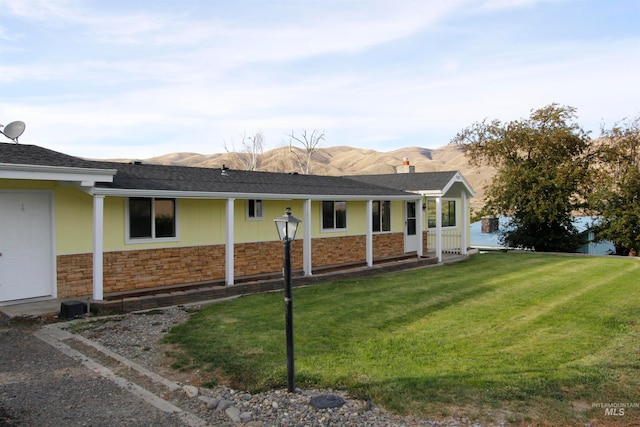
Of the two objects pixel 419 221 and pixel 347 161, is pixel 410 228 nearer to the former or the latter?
pixel 419 221

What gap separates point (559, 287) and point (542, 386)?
768cm

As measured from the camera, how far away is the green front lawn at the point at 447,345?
5.04 metres

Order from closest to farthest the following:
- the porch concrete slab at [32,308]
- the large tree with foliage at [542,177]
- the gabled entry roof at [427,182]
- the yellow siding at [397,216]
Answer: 1. the porch concrete slab at [32,308]
2. the gabled entry roof at [427,182]
3. the yellow siding at [397,216]
4. the large tree with foliage at [542,177]

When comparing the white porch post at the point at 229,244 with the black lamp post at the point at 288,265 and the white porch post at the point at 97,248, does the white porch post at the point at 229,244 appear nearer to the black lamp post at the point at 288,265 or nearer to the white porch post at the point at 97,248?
the white porch post at the point at 97,248

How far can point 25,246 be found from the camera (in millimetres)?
9516

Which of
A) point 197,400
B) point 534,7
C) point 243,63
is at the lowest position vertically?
point 197,400

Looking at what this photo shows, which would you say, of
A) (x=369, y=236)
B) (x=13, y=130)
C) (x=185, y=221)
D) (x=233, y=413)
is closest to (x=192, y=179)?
(x=185, y=221)

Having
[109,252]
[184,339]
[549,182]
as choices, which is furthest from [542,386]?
[549,182]

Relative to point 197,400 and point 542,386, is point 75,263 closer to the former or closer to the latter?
point 197,400

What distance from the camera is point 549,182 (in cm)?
2134

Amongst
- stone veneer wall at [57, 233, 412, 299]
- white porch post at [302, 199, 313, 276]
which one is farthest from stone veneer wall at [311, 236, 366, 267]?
white porch post at [302, 199, 313, 276]

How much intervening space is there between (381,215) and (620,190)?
11.0 meters

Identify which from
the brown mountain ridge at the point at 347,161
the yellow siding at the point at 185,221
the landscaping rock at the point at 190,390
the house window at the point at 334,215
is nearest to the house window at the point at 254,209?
the yellow siding at the point at 185,221

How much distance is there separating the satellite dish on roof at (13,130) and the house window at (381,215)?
1096 centimetres
